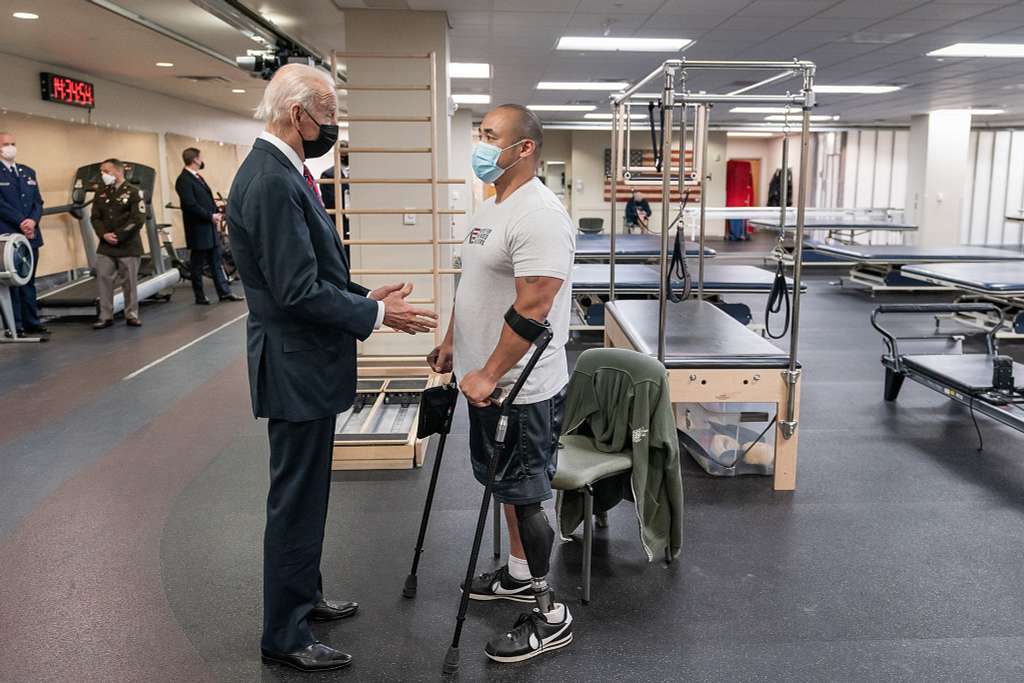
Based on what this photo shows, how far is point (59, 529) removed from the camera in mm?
3271

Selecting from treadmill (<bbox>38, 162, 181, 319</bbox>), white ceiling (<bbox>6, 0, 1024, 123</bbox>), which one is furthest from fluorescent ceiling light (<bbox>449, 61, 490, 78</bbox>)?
treadmill (<bbox>38, 162, 181, 319</bbox>)

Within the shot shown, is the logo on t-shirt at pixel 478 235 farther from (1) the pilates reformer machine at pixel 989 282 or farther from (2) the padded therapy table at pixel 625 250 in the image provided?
(2) the padded therapy table at pixel 625 250

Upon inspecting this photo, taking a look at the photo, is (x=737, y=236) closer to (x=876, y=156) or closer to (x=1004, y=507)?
(x=876, y=156)

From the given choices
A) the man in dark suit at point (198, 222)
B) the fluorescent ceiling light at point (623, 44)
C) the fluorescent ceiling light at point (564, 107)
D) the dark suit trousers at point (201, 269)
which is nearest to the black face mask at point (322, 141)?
the fluorescent ceiling light at point (623, 44)

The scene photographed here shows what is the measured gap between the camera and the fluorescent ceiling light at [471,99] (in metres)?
12.0

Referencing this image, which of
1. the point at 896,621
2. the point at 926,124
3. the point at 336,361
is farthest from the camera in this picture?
the point at 926,124

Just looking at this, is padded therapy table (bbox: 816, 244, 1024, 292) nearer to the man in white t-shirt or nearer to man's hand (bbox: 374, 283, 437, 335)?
the man in white t-shirt

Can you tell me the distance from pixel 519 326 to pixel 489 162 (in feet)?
1.65

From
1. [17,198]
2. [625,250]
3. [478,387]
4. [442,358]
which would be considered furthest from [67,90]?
[478,387]

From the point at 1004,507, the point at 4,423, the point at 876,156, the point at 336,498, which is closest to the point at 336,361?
the point at 336,498

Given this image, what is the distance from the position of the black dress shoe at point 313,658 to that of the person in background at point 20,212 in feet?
19.4

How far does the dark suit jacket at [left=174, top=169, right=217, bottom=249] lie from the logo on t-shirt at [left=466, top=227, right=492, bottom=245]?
7468mm

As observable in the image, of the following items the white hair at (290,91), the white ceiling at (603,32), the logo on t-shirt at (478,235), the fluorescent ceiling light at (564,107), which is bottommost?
the logo on t-shirt at (478,235)

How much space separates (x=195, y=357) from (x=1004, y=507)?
5.55 metres
